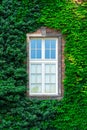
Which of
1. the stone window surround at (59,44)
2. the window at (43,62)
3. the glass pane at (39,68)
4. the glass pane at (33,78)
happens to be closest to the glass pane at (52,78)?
the window at (43,62)

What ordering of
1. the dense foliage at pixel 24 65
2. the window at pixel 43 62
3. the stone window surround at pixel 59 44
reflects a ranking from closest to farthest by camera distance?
the dense foliage at pixel 24 65 → the stone window surround at pixel 59 44 → the window at pixel 43 62

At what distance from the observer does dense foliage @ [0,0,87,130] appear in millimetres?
17672

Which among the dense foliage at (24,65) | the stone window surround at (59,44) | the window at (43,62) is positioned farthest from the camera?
the window at (43,62)

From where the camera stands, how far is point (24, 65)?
58.7 feet

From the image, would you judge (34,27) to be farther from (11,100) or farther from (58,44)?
(11,100)

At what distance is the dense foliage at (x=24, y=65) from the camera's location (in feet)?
58.0

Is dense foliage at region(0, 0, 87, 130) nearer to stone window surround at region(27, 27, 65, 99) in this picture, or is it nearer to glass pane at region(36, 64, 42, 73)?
stone window surround at region(27, 27, 65, 99)

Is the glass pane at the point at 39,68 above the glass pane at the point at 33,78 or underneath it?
above

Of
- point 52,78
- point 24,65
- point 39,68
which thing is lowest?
point 52,78

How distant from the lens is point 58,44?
59.5ft

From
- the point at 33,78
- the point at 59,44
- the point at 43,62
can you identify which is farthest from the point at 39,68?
the point at 59,44

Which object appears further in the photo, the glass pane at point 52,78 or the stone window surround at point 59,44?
the glass pane at point 52,78

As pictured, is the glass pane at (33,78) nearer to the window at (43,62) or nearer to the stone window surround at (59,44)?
the window at (43,62)

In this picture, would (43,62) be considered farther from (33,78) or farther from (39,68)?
(33,78)
